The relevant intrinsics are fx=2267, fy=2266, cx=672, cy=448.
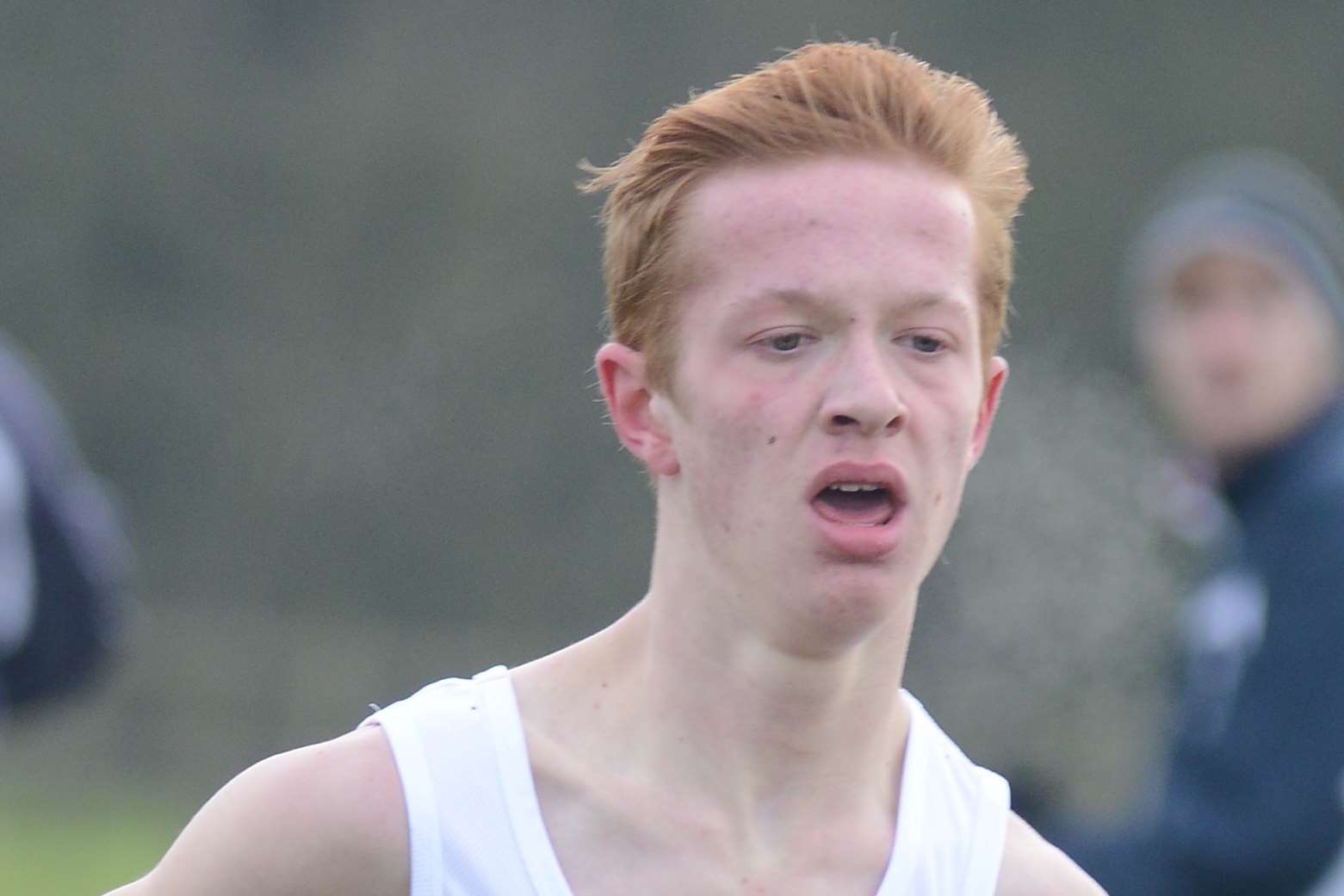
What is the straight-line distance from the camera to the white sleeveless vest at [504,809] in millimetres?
2242

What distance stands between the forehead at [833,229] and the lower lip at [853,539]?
9.2 inches

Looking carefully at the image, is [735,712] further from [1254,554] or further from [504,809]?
[1254,554]

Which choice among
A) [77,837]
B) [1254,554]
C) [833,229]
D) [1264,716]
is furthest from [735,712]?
[77,837]

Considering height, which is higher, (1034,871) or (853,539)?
(853,539)

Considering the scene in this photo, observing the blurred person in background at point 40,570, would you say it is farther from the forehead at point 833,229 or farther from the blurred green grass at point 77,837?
the forehead at point 833,229

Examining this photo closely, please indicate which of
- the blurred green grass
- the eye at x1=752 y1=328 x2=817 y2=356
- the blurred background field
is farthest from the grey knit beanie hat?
the blurred green grass

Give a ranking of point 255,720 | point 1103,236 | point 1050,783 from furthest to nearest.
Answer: point 1103,236 → point 255,720 → point 1050,783

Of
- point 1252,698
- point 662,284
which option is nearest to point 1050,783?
point 1252,698

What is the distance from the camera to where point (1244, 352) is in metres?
4.68

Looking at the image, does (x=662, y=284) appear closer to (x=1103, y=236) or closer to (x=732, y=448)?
(x=732, y=448)

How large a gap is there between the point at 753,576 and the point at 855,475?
0.16 metres

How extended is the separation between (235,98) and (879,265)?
8331 millimetres

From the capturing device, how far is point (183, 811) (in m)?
9.27

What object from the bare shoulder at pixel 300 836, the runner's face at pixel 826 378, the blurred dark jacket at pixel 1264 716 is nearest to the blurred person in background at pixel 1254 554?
the blurred dark jacket at pixel 1264 716
